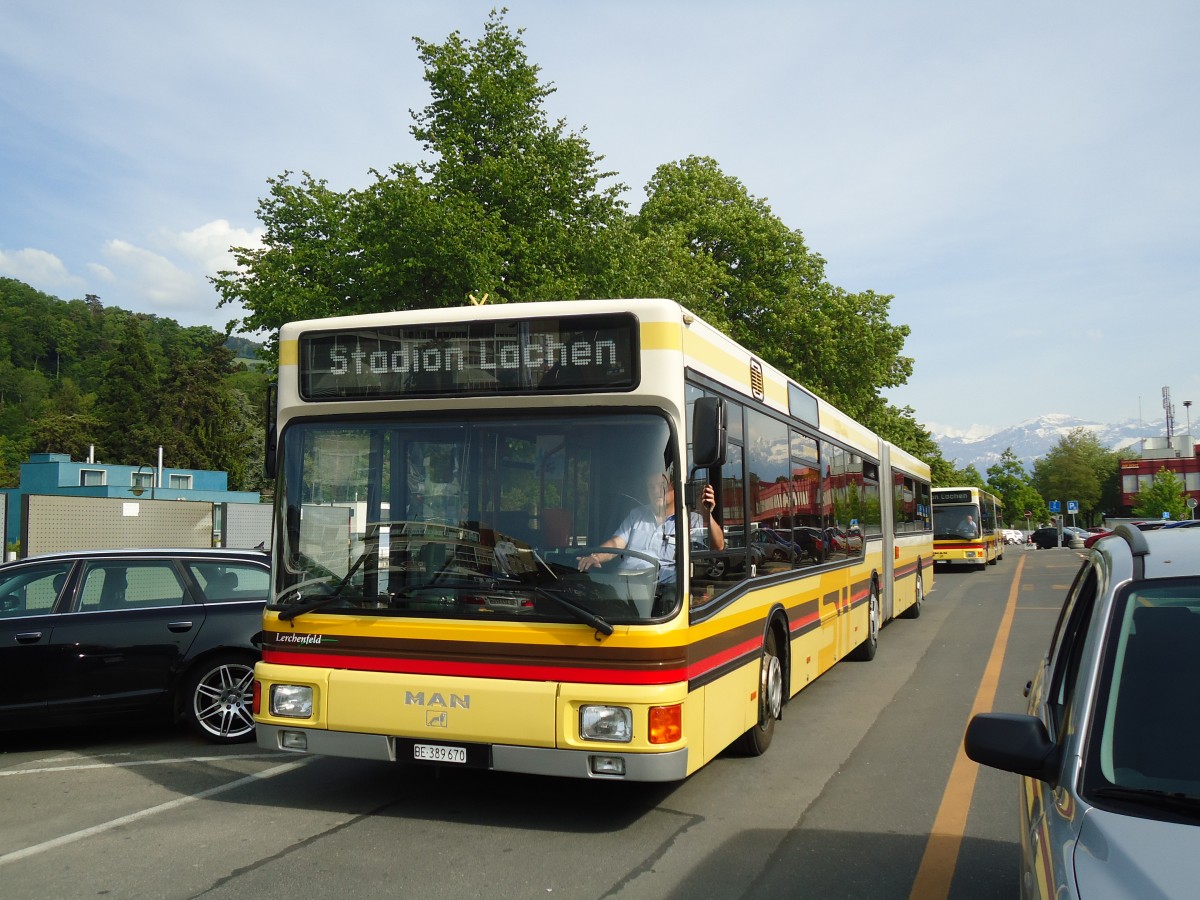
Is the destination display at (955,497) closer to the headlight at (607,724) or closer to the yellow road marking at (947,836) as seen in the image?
the yellow road marking at (947,836)

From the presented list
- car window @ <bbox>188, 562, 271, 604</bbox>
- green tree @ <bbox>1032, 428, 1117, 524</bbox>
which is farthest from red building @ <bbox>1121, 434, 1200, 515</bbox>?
car window @ <bbox>188, 562, 271, 604</bbox>

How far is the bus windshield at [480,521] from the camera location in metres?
5.77

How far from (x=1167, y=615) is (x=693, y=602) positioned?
10.1 ft

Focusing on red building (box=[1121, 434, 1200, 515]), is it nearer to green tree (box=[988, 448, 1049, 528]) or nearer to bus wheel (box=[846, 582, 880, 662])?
green tree (box=[988, 448, 1049, 528])

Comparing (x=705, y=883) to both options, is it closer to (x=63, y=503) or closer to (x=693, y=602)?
(x=693, y=602)

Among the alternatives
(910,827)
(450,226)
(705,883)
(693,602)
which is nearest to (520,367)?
(693,602)

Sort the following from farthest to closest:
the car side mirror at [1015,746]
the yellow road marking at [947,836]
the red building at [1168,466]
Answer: the red building at [1168,466] < the yellow road marking at [947,836] < the car side mirror at [1015,746]

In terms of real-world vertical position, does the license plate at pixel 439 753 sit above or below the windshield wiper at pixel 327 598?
below

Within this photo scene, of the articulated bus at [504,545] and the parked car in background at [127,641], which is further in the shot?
the parked car in background at [127,641]

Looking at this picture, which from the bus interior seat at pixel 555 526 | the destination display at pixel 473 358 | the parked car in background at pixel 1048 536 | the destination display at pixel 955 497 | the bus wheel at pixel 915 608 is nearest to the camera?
the bus interior seat at pixel 555 526

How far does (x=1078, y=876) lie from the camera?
2447 millimetres

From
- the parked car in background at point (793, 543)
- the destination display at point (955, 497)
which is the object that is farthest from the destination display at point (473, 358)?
the destination display at point (955, 497)

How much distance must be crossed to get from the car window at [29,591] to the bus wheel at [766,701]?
17.7 feet

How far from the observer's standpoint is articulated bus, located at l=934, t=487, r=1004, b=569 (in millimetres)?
37031
